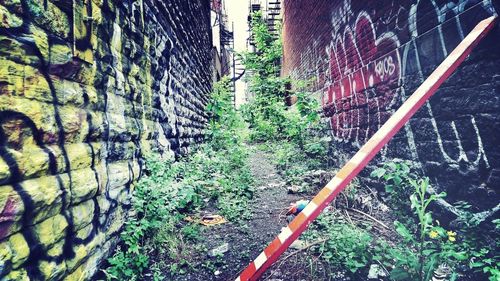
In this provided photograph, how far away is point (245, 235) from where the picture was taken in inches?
110

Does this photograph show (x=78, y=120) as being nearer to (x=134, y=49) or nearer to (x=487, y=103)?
(x=134, y=49)

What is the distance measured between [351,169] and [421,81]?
57.9 inches

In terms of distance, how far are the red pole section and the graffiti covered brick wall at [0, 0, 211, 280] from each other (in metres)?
1.08

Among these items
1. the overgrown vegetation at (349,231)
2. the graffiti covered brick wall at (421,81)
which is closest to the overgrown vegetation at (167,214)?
the overgrown vegetation at (349,231)

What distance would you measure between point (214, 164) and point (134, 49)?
2.55 meters

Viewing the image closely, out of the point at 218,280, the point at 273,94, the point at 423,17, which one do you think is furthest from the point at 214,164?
the point at 273,94

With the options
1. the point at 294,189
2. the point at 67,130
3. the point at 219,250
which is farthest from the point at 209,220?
the point at 67,130

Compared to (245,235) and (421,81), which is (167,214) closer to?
(245,235)

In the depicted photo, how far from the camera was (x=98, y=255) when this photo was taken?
6.05ft

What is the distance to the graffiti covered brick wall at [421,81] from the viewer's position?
1.90 m

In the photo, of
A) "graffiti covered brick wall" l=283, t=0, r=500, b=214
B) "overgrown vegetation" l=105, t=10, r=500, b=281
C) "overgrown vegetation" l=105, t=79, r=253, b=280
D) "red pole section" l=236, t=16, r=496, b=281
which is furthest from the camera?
"overgrown vegetation" l=105, t=79, r=253, b=280

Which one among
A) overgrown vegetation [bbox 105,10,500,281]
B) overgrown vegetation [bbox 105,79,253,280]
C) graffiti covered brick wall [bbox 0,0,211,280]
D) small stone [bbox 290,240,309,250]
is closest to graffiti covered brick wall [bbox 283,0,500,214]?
overgrown vegetation [bbox 105,10,500,281]

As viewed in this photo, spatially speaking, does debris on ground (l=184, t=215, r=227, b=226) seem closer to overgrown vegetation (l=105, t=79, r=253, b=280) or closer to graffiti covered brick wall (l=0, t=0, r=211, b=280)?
overgrown vegetation (l=105, t=79, r=253, b=280)

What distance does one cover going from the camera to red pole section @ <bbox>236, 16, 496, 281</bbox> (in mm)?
1577
